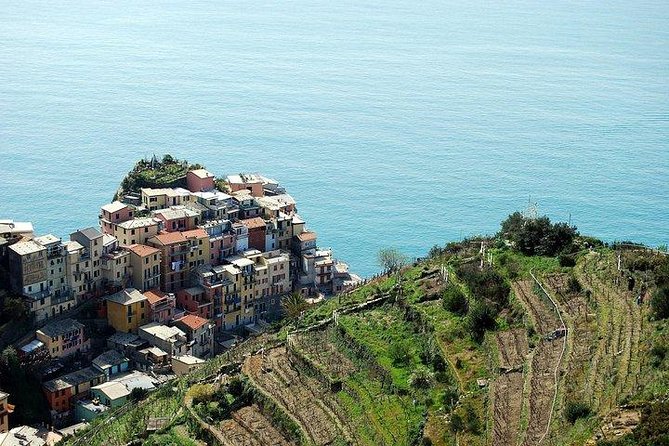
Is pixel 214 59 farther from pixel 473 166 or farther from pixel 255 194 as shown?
pixel 255 194

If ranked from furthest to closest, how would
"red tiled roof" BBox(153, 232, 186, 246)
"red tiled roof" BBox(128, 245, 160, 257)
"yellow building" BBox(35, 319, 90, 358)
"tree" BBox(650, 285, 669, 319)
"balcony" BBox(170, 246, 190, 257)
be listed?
1. "balcony" BBox(170, 246, 190, 257)
2. "red tiled roof" BBox(153, 232, 186, 246)
3. "red tiled roof" BBox(128, 245, 160, 257)
4. "yellow building" BBox(35, 319, 90, 358)
5. "tree" BBox(650, 285, 669, 319)

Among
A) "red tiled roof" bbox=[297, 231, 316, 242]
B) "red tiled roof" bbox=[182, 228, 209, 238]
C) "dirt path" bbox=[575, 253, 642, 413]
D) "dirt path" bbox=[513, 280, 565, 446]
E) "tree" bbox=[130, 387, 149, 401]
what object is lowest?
"tree" bbox=[130, 387, 149, 401]

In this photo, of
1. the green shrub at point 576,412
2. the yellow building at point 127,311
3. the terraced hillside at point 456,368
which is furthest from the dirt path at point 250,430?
the yellow building at point 127,311

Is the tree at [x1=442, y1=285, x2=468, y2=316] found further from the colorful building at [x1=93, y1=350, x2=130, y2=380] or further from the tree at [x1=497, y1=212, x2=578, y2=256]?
the colorful building at [x1=93, y1=350, x2=130, y2=380]

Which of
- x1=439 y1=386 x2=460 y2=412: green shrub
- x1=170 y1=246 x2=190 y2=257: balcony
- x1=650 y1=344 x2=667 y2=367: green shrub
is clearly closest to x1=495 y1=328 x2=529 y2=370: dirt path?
x1=439 y1=386 x2=460 y2=412: green shrub

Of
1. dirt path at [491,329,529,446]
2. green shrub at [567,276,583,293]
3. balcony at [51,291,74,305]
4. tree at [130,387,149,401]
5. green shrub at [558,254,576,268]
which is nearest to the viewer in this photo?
dirt path at [491,329,529,446]
